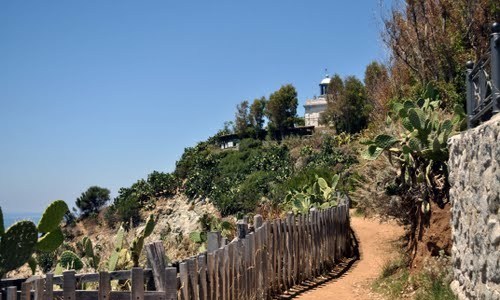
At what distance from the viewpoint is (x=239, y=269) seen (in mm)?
7441

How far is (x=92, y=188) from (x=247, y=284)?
37.4 metres

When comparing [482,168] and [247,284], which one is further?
[247,284]

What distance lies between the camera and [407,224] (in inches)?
435

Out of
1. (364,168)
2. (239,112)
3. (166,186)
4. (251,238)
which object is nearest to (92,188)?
(166,186)

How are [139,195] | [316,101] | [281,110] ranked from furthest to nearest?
[316,101]
[281,110]
[139,195]

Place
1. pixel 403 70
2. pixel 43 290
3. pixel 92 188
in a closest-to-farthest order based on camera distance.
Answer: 1. pixel 43 290
2. pixel 403 70
3. pixel 92 188

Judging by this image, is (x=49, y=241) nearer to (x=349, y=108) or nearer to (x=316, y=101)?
(x=349, y=108)

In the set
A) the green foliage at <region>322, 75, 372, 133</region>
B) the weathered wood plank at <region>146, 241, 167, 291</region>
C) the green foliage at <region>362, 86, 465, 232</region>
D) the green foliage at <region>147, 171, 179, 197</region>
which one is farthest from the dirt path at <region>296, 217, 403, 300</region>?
the green foliage at <region>322, 75, 372, 133</region>

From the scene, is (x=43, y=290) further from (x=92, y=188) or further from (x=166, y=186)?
(x=92, y=188)

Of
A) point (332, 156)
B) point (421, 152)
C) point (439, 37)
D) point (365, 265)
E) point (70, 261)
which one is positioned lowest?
point (365, 265)

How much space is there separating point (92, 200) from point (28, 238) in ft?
126

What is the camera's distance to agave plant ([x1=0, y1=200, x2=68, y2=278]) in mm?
5680

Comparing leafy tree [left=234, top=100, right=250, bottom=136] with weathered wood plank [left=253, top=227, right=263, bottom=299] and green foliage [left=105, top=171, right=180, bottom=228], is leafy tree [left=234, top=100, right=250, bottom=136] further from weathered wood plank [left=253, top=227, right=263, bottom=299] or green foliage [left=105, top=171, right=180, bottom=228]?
weathered wood plank [left=253, top=227, right=263, bottom=299]

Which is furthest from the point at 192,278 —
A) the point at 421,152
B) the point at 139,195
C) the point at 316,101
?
the point at 316,101
